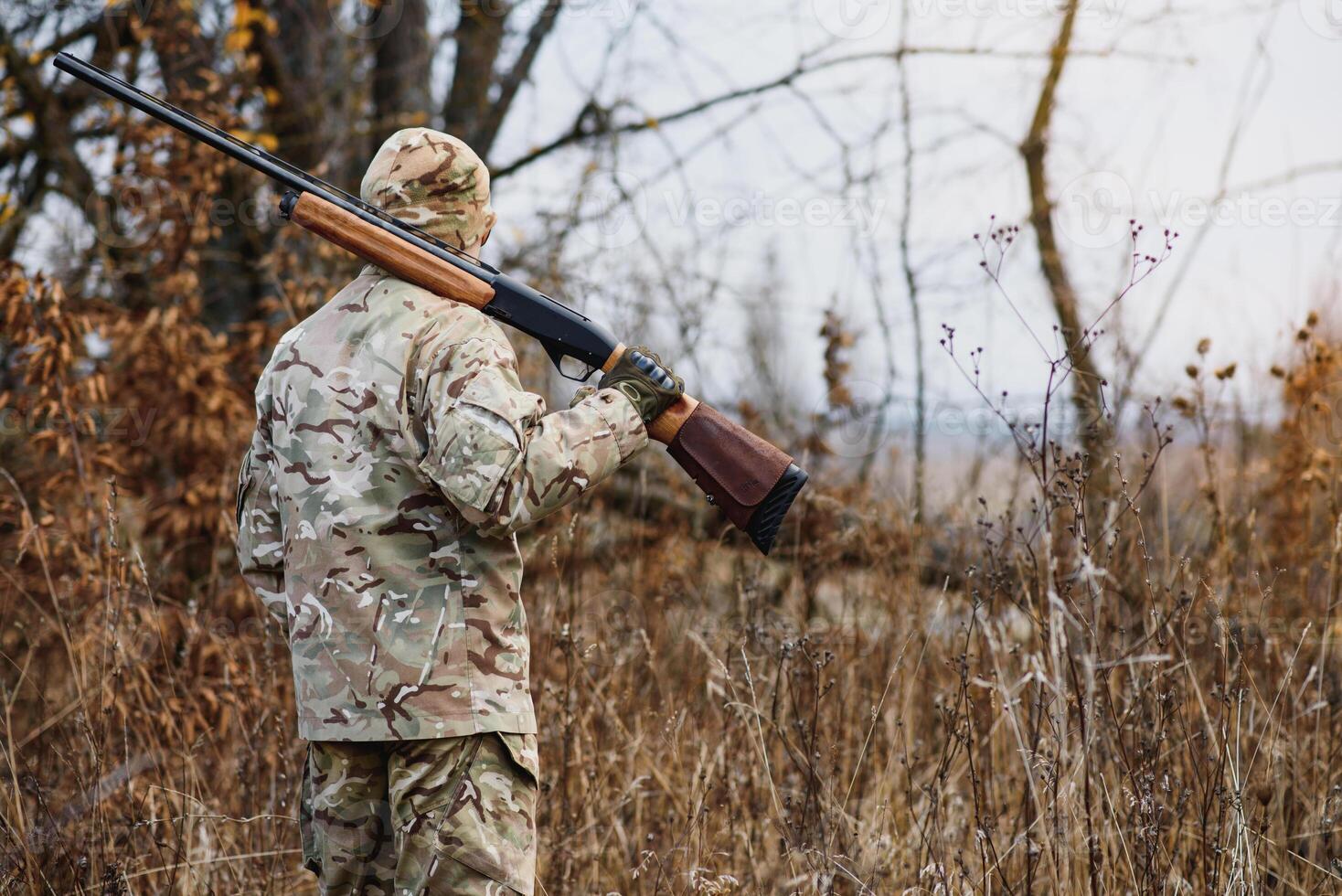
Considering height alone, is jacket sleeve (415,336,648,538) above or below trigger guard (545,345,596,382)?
below

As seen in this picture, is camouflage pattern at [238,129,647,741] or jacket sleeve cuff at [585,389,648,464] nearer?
camouflage pattern at [238,129,647,741]

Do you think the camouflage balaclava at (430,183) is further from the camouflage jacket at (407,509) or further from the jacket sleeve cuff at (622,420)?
the jacket sleeve cuff at (622,420)

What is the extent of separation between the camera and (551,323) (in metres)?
2.49

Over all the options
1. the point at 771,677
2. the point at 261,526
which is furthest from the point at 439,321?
the point at 771,677

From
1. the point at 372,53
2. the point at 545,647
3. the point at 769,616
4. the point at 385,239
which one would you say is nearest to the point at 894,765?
the point at 769,616

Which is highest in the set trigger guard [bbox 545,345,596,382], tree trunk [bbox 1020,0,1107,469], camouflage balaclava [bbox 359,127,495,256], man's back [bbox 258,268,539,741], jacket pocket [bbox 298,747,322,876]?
tree trunk [bbox 1020,0,1107,469]

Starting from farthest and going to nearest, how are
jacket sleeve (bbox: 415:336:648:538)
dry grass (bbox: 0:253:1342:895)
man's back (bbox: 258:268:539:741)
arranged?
1. dry grass (bbox: 0:253:1342:895)
2. man's back (bbox: 258:268:539:741)
3. jacket sleeve (bbox: 415:336:648:538)

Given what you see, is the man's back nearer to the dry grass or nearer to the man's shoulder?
the man's shoulder

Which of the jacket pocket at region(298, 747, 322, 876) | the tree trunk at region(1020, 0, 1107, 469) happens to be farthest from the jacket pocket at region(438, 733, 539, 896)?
the tree trunk at region(1020, 0, 1107, 469)

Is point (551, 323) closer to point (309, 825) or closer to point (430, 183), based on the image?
point (430, 183)

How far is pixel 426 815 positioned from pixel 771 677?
1.65 m

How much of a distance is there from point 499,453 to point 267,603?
2.64ft

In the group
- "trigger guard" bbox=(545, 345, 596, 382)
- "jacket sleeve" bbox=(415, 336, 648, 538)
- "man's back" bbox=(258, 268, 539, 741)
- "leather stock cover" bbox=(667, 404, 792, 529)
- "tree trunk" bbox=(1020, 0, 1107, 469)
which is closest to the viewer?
"jacket sleeve" bbox=(415, 336, 648, 538)

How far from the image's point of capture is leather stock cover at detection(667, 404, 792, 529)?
96.0 inches
